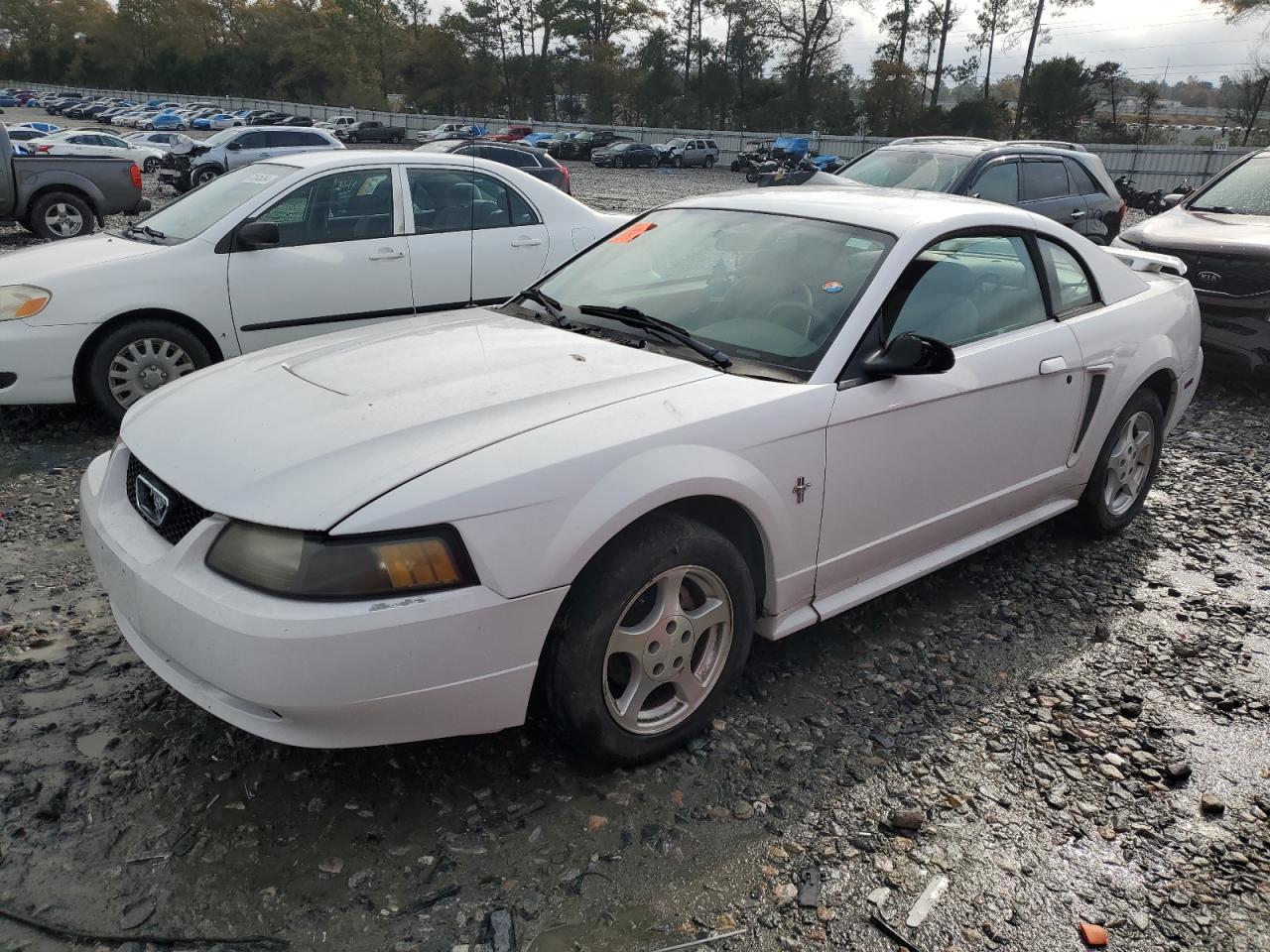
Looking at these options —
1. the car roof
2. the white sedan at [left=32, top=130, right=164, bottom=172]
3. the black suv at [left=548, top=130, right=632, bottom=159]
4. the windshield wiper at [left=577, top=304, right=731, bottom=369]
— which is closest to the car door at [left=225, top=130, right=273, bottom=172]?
the white sedan at [left=32, top=130, right=164, bottom=172]

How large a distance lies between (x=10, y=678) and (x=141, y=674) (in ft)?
1.32

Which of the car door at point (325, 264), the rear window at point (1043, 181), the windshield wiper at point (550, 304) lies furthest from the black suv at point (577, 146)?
the windshield wiper at point (550, 304)

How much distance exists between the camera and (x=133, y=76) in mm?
88750

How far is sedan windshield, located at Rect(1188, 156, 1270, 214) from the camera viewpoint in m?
8.20

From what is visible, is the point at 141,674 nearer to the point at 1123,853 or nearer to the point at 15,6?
the point at 1123,853

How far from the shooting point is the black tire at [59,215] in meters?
13.0

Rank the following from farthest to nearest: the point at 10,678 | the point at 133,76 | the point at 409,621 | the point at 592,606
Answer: the point at 133,76 < the point at 10,678 < the point at 592,606 < the point at 409,621

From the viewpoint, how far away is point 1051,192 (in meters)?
9.73

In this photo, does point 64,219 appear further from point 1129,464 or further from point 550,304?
point 1129,464

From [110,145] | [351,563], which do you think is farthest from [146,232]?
[110,145]

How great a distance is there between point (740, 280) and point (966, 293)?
0.85 m

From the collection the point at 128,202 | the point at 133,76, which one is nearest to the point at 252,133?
the point at 128,202

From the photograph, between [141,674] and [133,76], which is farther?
[133,76]

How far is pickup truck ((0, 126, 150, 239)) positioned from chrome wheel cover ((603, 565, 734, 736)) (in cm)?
1277
